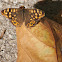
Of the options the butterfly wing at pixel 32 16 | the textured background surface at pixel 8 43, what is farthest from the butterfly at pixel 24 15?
the textured background surface at pixel 8 43

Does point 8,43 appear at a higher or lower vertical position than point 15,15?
lower

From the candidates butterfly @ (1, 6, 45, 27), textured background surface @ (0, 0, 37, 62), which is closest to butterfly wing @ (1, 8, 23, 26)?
butterfly @ (1, 6, 45, 27)

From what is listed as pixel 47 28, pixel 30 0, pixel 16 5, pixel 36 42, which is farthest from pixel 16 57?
pixel 30 0

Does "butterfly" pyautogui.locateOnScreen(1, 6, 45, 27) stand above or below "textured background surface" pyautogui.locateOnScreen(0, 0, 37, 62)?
above

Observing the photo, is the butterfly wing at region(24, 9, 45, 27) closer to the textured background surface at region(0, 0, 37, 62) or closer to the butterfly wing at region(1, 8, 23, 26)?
the butterfly wing at region(1, 8, 23, 26)

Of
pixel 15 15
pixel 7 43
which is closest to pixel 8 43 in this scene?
pixel 7 43

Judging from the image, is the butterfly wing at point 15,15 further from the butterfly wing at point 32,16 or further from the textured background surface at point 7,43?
the textured background surface at point 7,43

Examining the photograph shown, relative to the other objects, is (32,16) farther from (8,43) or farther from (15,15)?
(8,43)

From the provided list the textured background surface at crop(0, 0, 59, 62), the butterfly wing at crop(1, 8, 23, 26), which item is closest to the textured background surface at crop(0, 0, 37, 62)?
the textured background surface at crop(0, 0, 59, 62)
